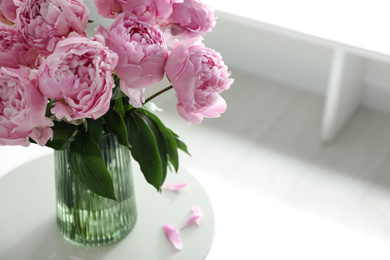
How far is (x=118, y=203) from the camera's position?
3.86 ft

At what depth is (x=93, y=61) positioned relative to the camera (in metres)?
0.79

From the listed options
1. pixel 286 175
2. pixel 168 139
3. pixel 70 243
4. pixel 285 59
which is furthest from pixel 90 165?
pixel 285 59

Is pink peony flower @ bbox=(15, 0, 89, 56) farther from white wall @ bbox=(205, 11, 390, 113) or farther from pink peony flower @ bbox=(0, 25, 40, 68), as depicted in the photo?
white wall @ bbox=(205, 11, 390, 113)

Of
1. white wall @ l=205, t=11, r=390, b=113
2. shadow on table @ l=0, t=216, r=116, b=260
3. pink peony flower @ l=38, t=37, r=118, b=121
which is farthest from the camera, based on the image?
white wall @ l=205, t=11, r=390, b=113

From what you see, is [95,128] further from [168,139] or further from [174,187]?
[174,187]

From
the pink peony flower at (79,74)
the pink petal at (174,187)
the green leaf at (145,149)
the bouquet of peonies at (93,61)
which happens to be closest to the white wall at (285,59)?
the pink petal at (174,187)

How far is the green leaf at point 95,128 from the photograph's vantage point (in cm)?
99

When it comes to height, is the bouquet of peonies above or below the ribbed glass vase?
above

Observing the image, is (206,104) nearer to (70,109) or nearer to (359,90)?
(70,109)

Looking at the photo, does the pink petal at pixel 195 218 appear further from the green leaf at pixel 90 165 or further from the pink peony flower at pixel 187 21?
the pink peony flower at pixel 187 21

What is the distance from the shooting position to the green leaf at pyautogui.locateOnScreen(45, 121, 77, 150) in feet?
3.19

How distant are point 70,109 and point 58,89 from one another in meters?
0.03

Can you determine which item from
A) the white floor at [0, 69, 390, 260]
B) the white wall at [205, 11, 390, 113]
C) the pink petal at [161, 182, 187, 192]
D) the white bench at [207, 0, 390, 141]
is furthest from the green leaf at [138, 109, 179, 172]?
the white wall at [205, 11, 390, 113]

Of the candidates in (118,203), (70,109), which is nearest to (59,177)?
(118,203)
